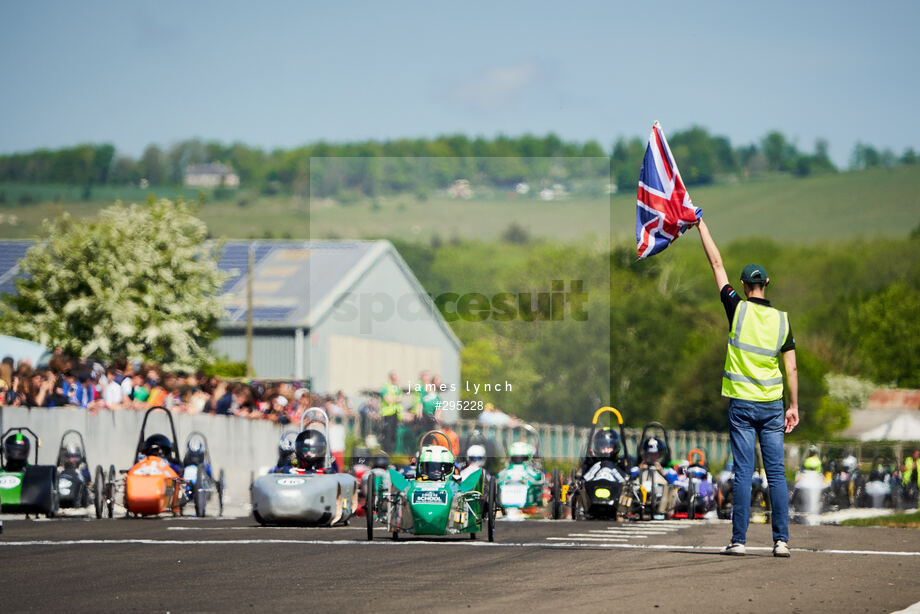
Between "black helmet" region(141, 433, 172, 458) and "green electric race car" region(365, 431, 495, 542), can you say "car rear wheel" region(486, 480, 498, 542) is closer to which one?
"green electric race car" region(365, 431, 495, 542)

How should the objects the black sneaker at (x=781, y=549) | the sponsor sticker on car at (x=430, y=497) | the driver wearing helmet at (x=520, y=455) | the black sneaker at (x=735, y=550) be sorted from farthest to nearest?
the driver wearing helmet at (x=520, y=455), the sponsor sticker on car at (x=430, y=497), the black sneaker at (x=735, y=550), the black sneaker at (x=781, y=549)

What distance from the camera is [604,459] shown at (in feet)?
75.5

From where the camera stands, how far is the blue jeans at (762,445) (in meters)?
12.9

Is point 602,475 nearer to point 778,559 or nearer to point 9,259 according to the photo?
point 778,559

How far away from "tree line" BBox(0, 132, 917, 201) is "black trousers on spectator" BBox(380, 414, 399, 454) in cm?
3704

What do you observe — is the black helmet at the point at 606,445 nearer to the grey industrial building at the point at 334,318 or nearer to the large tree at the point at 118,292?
the large tree at the point at 118,292

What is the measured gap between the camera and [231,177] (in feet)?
335

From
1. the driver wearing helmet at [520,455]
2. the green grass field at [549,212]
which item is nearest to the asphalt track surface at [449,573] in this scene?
the driver wearing helmet at [520,455]

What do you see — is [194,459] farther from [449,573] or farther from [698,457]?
[449,573]

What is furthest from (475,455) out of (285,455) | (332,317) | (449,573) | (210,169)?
(210,169)

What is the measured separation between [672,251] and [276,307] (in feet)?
178

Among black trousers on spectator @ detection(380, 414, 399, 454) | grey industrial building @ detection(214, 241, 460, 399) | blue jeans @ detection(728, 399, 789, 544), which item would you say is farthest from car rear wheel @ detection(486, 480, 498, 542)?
grey industrial building @ detection(214, 241, 460, 399)

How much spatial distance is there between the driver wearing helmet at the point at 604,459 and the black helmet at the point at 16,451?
812 cm

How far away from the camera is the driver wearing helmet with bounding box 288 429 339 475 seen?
64.8 ft
